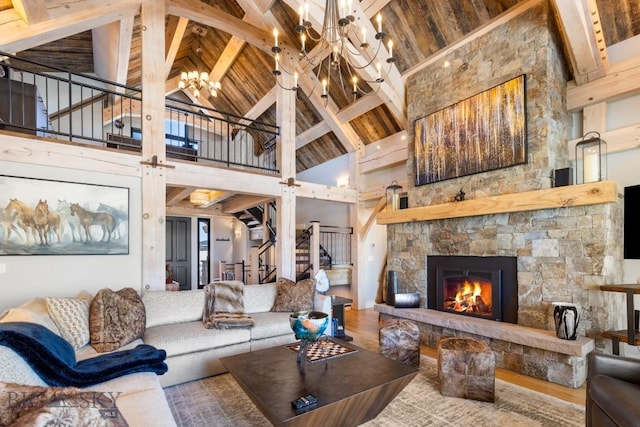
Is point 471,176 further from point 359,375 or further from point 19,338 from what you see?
point 19,338

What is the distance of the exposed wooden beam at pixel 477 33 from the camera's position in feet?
12.8

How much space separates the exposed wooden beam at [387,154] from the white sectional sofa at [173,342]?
10.3ft

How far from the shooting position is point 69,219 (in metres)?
3.93

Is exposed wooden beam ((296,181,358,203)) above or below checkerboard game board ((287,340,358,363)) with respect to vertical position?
above

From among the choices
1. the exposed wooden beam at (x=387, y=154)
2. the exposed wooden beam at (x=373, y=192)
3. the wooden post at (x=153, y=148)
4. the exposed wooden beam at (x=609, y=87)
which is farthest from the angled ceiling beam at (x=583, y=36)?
the wooden post at (x=153, y=148)

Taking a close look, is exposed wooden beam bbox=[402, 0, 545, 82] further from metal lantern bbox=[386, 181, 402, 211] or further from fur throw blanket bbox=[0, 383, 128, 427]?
fur throw blanket bbox=[0, 383, 128, 427]

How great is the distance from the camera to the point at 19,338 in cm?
195

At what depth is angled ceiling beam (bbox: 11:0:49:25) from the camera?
3.58 meters

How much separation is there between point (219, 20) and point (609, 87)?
5.51 meters

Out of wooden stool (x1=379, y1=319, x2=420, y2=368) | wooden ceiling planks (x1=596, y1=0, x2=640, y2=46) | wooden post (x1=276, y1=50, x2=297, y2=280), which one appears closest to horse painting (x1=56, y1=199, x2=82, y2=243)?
wooden post (x1=276, y1=50, x2=297, y2=280)

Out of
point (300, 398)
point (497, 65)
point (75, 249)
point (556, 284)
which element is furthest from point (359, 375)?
point (497, 65)

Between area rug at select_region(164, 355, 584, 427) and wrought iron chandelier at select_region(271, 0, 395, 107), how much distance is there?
Answer: 281 centimetres

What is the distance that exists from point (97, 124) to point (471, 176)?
8.06 meters

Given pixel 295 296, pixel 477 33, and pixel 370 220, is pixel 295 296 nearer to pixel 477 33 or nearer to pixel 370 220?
pixel 370 220
